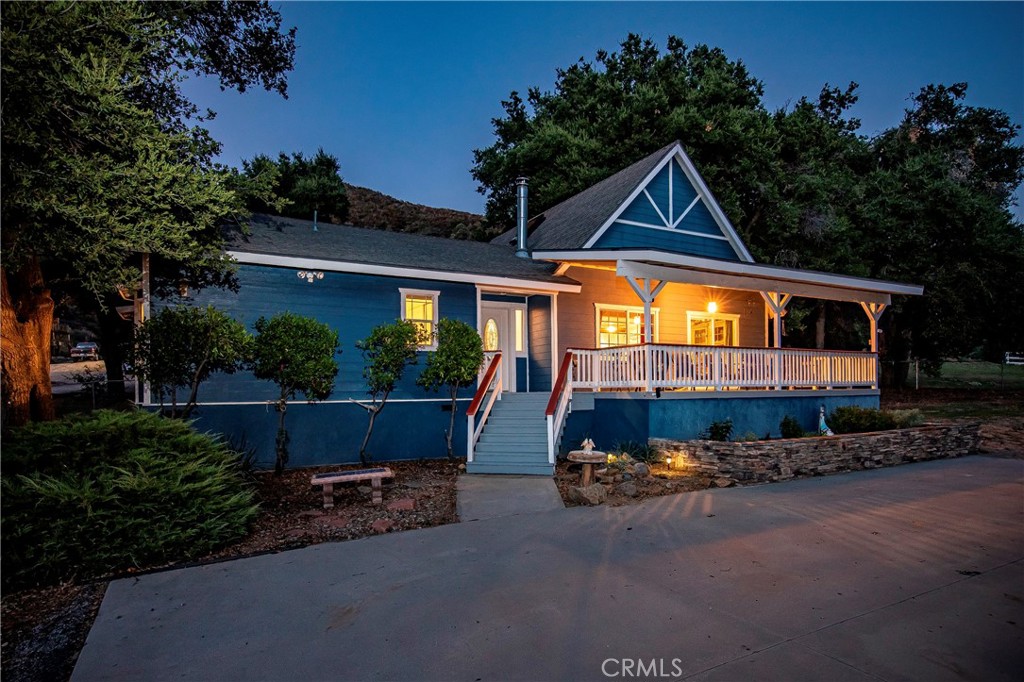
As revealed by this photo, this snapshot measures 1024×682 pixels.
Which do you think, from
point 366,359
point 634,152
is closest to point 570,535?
point 366,359

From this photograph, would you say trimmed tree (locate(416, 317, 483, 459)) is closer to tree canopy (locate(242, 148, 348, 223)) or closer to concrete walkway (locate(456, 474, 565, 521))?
concrete walkway (locate(456, 474, 565, 521))

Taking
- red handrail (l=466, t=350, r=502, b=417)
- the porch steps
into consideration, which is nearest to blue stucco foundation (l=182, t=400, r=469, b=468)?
red handrail (l=466, t=350, r=502, b=417)

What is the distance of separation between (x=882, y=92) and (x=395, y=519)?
31.0m

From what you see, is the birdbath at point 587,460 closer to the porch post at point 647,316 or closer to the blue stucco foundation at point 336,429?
the porch post at point 647,316

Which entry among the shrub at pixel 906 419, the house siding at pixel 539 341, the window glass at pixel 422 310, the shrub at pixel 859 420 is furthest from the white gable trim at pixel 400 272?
the shrub at pixel 906 419

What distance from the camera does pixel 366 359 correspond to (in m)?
11.2

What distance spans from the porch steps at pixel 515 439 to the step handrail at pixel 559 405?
224mm

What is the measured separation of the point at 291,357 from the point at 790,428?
1022 centimetres

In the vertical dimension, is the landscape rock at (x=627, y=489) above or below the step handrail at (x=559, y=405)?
below

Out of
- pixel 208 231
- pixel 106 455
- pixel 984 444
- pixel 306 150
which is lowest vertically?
pixel 984 444

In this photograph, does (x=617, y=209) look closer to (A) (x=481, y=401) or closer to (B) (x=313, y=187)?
(A) (x=481, y=401)

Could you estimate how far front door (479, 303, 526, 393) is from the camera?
13.2 meters

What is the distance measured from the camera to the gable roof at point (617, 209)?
14016 millimetres

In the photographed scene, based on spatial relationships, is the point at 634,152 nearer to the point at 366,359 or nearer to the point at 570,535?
the point at 366,359
